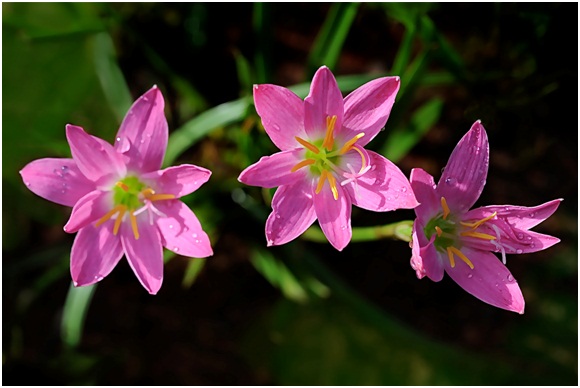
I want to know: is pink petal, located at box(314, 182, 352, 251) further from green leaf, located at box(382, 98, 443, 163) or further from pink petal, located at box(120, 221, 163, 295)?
green leaf, located at box(382, 98, 443, 163)

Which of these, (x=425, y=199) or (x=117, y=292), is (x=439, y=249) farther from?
(x=117, y=292)

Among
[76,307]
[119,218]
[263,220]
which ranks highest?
[119,218]

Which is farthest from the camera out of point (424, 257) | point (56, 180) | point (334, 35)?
point (334, 35)

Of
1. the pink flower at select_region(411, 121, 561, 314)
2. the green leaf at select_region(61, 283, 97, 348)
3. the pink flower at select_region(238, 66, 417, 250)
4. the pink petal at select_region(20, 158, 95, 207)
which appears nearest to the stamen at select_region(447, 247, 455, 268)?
the pink flower at select_region(411, 121, 561, 314)

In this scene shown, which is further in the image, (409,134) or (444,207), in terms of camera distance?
(409,134)

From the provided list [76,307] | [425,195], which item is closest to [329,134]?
[425,195]

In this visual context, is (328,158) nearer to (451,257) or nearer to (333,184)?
(333,184)

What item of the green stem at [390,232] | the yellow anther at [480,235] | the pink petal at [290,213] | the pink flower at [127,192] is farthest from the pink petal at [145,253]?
the yellow anther at [480,235]

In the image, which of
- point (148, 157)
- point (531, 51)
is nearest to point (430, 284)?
point (531, 51)
